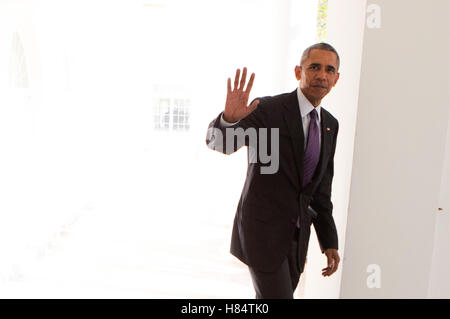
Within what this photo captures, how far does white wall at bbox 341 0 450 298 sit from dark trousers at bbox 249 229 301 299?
0.53 m

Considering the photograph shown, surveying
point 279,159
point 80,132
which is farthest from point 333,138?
point 80,132

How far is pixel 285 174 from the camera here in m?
1.29

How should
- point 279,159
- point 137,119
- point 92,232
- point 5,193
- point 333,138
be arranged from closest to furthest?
point 279,159 < point 333,138 < point 5,193 < point 92,232 < point 137,119

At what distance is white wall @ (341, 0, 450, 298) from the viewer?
5.32 feet

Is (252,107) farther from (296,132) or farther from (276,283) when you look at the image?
(276,283)

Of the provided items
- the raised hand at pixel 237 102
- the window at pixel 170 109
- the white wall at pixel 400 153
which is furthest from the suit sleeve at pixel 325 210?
the window at pixel 170 109

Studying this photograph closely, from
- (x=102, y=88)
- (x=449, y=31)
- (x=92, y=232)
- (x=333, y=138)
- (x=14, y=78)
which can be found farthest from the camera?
(x=102, y=88)

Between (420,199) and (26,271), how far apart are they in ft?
11.5

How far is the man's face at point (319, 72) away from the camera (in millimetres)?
1246

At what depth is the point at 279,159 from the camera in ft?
4.24

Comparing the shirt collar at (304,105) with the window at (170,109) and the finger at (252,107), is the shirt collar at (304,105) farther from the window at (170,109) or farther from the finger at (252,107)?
the window at (170,109)

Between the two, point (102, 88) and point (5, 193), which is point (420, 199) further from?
point (102, 88)

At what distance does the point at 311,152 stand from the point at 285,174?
136mm

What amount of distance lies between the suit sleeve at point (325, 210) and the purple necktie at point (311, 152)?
11 cm
